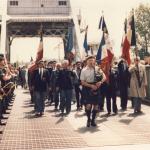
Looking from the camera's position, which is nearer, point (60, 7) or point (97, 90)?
point (97, 90)

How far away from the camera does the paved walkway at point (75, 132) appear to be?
31.8 feet

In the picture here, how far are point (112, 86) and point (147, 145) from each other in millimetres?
6440

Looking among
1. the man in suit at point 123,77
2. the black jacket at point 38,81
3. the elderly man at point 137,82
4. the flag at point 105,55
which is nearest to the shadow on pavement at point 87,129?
the flag at point 105,55

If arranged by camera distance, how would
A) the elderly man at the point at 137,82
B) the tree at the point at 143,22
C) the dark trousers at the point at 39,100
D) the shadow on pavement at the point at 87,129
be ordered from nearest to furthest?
the shadow on pavement at the point at 87,129, the elderly man at the point at 137,82, the dark trousers at the point at 39,100, the tree at the point at 143,22

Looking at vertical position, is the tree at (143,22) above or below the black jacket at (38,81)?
above

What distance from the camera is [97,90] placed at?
12.4m

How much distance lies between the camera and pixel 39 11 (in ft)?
267

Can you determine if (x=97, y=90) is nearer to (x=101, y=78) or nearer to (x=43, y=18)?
(x=101, y=78)

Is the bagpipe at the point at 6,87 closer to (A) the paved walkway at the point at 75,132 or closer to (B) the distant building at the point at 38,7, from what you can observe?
(A) the paved walkway at the point at 75,132

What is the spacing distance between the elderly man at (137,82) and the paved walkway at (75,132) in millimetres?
476

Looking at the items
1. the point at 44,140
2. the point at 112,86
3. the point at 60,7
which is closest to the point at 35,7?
the point at 60,7

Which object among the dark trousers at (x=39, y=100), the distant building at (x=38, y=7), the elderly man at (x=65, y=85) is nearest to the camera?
the dark trousers at (x=39, y=100)

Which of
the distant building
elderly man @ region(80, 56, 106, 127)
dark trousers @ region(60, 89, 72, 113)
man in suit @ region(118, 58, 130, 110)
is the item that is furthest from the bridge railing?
elderly man @ region(80, 56, 106, 127)

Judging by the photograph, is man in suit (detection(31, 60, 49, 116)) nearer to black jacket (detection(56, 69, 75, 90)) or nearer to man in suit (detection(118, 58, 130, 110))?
black jacket (detection(56, 69, 75, 90))
